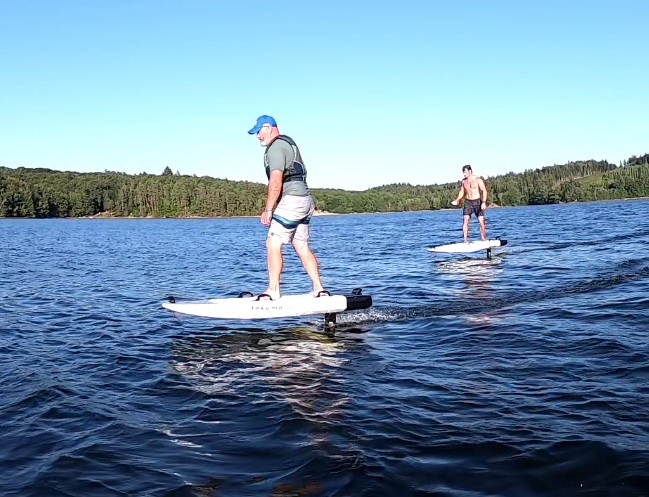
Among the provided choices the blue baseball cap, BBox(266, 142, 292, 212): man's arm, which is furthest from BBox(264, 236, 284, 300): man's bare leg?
the blue baseball cap

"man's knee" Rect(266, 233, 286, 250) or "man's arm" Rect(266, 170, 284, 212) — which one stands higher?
"man's arm" Rect(266, 170, 284, 212)

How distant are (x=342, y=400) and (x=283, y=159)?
413cm

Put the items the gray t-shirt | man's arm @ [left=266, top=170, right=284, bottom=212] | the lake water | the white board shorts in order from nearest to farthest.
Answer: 1. the lake water
2. man's arm @ [left=266, top=170, right=284, bottom=212]
3. the gray t-shirt
4. the white board shorts

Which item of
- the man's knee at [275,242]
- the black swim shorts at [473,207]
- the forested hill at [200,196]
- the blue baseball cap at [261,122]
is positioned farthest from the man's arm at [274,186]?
the forested hill at [200,196]

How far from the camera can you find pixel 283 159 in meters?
8.92

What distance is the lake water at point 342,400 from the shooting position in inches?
170

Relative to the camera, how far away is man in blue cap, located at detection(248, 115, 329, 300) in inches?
350

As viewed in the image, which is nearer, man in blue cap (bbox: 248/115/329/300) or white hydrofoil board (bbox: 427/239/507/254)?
man in blue cap (bbox: 248/115/329/300)

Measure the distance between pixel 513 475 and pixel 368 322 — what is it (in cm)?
574

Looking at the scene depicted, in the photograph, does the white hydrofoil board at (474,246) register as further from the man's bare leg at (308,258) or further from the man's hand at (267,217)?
the man's hand at (267,217)

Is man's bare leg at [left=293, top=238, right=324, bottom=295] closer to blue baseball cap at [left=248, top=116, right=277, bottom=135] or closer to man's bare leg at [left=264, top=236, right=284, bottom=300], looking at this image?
man's bare leg at [left=264, top=236, right=284, bottom=300]

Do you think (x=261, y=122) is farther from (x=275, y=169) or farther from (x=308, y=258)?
(x=308, y=258)

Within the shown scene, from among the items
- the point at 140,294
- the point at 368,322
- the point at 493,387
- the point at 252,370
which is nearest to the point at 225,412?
the point at 252,370

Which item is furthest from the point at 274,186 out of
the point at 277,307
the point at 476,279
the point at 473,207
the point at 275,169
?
the point at 473,207
